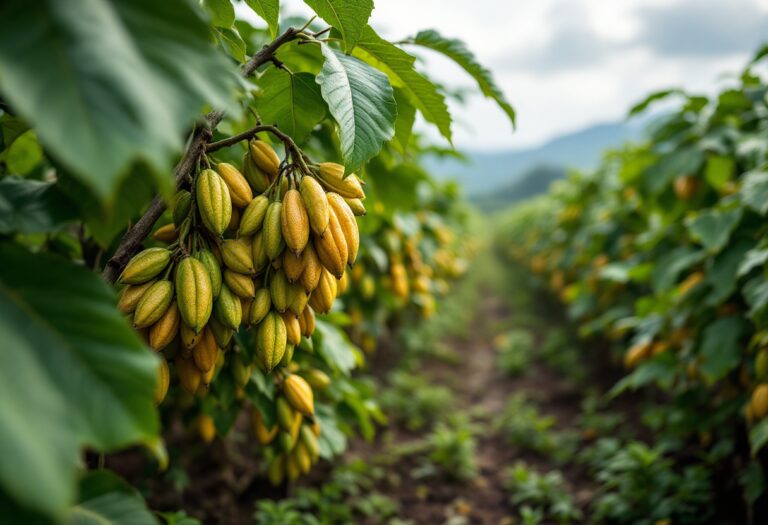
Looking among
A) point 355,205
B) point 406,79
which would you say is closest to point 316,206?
point 355,205

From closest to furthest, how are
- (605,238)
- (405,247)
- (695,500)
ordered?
(695,500) → (405,247) → (605,238)

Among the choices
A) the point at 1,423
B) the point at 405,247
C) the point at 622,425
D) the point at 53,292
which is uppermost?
the point at 405,247

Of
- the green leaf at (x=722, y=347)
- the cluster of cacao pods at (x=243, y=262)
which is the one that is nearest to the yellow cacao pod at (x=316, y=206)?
the cluster of cacao pods at (x=243, y=262)

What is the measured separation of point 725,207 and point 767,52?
0.69 m

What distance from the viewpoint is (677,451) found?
10.6 ft

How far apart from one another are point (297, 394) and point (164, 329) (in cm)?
52

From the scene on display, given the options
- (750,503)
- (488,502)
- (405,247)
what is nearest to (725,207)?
(750,503)

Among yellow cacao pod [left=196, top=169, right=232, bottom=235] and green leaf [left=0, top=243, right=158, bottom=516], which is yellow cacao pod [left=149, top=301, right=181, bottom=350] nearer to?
yellow cacao pod [left=196, top=169, right=232, bottom=235]

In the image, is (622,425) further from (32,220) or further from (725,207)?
(32,220)

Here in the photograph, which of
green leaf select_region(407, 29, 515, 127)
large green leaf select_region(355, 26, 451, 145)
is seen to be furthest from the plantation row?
large green leaf select_region(355, 26, 451, 145)

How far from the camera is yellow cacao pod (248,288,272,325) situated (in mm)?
1028

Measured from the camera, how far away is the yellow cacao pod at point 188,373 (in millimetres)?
1058

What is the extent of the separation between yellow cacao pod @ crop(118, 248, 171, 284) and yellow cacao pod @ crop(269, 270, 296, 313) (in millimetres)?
203

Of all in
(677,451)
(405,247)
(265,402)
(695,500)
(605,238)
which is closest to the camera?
(265,402)
